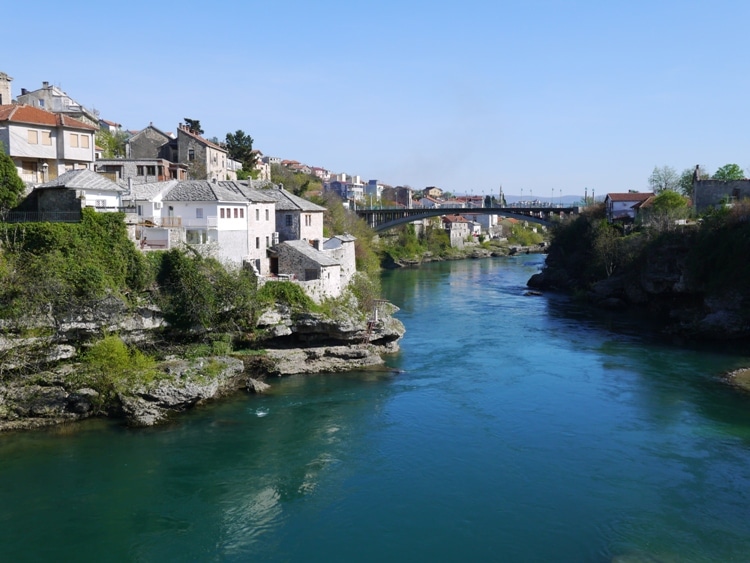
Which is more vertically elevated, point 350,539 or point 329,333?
point 329,333

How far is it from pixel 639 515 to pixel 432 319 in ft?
80.8

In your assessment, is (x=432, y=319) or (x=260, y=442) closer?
(x=260, y=442)

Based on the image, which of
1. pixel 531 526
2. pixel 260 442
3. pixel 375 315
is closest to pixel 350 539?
pixel 531 526

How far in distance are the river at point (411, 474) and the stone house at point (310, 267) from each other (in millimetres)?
4797

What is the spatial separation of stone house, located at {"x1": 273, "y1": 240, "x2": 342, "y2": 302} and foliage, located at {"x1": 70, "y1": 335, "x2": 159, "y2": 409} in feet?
29.2

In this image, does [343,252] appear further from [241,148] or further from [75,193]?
[241,148]

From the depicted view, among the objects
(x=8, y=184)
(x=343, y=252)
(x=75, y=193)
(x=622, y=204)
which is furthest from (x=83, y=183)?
(x=622, y=204)

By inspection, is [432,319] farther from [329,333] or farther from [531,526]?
[531,526]

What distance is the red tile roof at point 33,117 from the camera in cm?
3005

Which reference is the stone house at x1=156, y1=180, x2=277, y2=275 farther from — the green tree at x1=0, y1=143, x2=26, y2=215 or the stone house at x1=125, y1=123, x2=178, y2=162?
the stone house at x1=125, y1=123, x2=178, y2=162

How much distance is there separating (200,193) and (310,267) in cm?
592

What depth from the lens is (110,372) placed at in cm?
2141

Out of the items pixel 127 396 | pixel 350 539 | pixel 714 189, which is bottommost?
pixel 350 539

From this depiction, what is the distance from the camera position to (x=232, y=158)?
2315 inches
